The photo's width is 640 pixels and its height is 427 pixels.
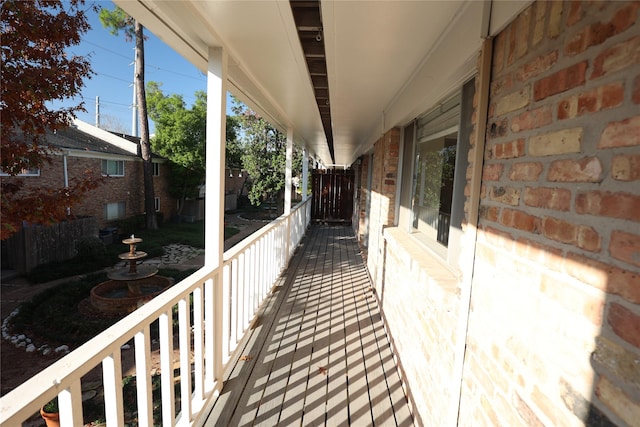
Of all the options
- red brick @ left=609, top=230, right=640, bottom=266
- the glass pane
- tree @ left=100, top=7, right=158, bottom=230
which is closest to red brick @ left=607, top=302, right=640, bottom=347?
red brick @ left=609, top=230, right=640, bottom=266

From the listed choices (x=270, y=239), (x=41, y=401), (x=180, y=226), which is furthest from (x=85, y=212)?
(x=41, y=401)

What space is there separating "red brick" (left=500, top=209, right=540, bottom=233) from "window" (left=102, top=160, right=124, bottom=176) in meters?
13.9

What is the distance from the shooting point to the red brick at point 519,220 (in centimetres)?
98

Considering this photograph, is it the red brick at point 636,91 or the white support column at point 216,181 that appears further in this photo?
the white support column at point 216,181

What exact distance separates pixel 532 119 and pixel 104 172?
46.1 ft

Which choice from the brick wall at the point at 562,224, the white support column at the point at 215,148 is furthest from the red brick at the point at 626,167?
the white support column at the point at 215,148

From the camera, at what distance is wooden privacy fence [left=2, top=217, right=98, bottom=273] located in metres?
7.85

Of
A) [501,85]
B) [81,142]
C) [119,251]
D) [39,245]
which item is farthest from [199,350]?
[81,142]

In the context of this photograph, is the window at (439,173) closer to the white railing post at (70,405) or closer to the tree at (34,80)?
the white railing post at (70,405)

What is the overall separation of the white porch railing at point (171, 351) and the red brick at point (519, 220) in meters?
1.43

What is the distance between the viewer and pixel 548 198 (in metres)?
0.93

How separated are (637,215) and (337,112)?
3.33 meters

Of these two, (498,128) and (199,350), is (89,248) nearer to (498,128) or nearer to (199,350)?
(199,350)

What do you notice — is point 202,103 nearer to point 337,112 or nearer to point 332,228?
point 332,228
